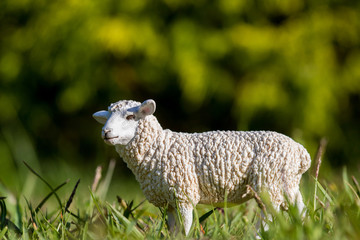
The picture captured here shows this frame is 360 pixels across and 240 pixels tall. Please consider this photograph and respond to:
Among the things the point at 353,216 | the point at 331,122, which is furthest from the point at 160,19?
the point at 353,216

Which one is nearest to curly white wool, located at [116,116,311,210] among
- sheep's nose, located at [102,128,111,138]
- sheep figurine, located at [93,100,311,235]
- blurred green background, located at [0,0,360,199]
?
sheep figurine, located at [93,100,311,235]

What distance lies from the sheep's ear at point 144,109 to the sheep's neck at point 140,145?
0.03 metres

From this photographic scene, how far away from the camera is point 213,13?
588 centimetres

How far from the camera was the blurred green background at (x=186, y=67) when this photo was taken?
5.48m

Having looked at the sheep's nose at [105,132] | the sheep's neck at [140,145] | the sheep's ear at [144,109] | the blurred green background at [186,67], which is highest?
the sheep's ear at [144,109]

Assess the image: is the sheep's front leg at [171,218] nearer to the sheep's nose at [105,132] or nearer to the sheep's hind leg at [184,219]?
the sheep's hind leg at [184,219]

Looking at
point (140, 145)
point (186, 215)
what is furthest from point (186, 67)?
point (186, 215)

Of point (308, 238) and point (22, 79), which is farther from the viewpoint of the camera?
point (22, 79)

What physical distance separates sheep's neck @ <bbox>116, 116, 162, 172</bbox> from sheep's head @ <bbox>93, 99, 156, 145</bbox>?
0.02 meters

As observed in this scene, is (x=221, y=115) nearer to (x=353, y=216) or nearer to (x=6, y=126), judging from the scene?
(x=6, y=126)

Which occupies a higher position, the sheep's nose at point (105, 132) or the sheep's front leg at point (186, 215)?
the sheep's nose at point (105, 132)

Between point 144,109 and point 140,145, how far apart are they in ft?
0.47

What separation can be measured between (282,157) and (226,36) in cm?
394

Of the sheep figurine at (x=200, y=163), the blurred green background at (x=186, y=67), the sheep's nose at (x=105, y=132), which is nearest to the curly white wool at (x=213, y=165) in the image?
the sheep figurine at (x=200, y=163)
